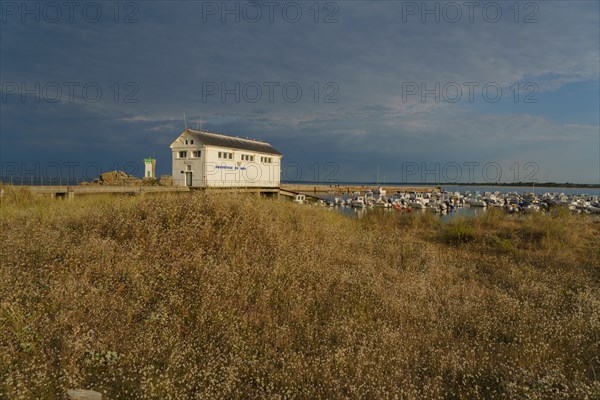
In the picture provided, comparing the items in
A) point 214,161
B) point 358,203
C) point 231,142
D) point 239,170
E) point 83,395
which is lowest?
point 83,395

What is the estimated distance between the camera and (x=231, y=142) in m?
36.3

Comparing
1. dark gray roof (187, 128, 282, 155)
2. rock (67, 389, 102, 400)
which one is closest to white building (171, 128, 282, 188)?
dark gray roof (187, 128, 282, 155)

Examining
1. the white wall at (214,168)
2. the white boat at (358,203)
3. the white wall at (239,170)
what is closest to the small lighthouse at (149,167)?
the white wall at (214,168)

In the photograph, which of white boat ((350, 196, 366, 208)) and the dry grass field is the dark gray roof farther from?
the dry grass field

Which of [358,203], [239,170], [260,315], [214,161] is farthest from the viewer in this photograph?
[358,203]

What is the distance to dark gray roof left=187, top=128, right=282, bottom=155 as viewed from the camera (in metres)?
32.7

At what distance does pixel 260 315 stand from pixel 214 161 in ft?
95.1

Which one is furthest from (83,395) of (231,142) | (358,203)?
(358,203)

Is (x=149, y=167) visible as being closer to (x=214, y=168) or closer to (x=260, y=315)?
(x=214, y=168)

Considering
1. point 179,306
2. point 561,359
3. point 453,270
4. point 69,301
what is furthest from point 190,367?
point 453,270

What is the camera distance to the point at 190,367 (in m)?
4.02

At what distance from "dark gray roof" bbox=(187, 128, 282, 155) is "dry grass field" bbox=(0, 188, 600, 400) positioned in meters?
24.0

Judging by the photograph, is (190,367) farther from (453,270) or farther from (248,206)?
(453,270)

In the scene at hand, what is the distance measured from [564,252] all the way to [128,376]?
42.8 feet
